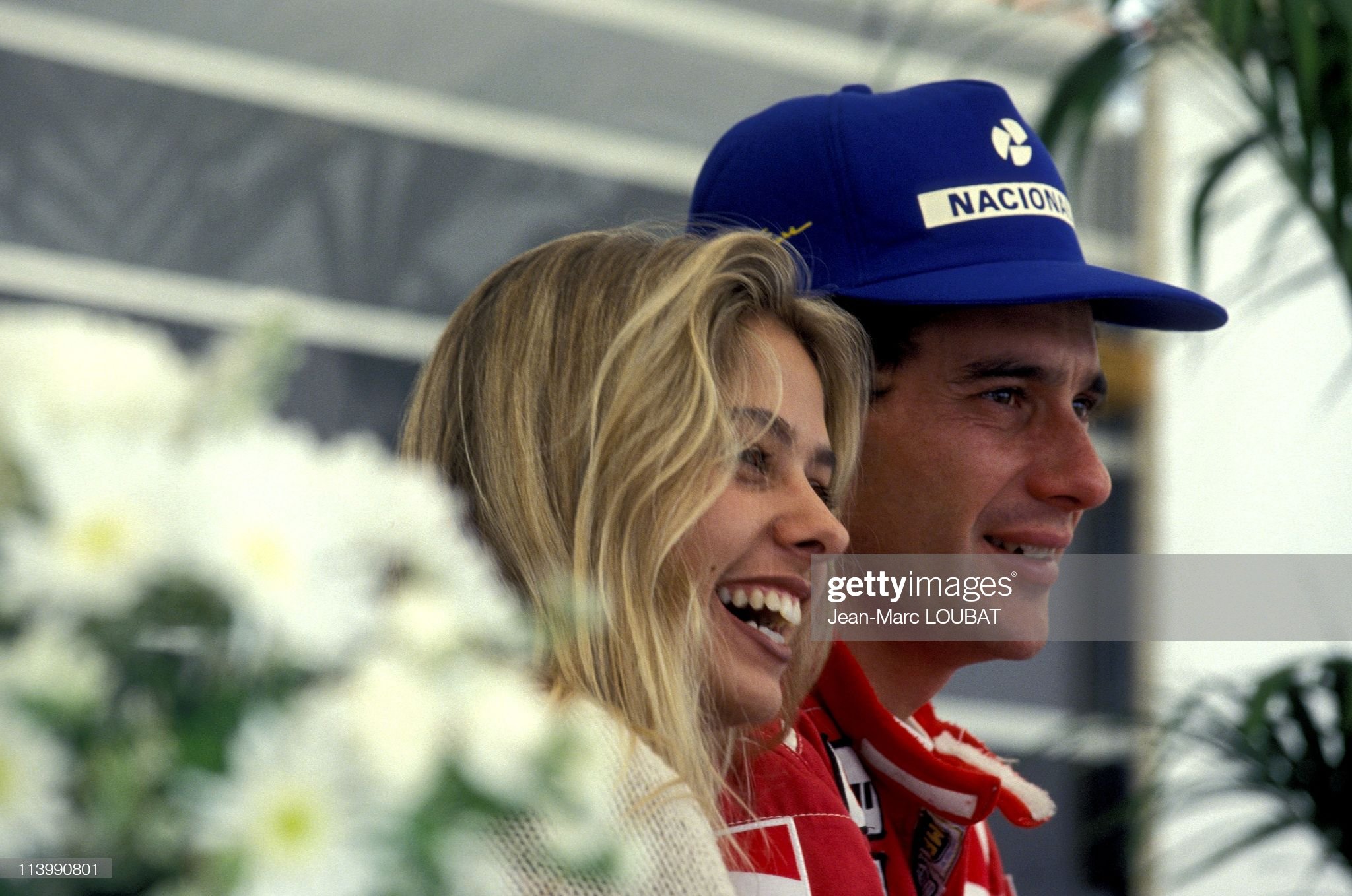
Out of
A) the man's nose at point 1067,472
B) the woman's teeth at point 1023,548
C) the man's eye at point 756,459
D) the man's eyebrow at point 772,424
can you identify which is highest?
the man's nose at point 1067,472

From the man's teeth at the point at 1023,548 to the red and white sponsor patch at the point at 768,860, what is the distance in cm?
53

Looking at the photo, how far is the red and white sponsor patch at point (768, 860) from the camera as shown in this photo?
1.04 metres

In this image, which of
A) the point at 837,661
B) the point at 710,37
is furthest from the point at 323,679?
the point at 710,37

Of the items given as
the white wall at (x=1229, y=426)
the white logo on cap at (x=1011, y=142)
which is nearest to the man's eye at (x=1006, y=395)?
the white logo on cap at (x=1011, y=142)

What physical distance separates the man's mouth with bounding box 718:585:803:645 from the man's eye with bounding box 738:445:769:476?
3.6 inches

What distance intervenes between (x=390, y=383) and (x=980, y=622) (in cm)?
218

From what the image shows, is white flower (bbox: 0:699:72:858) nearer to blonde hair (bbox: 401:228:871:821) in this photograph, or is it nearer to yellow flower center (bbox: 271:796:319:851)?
yellow flower center (bbox: 271:796:319:851)

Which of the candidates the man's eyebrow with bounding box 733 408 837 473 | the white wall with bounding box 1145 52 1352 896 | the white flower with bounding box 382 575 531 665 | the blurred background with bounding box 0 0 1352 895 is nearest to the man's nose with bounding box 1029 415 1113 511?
the man's eyebrow with bounding box 733 408 837 473

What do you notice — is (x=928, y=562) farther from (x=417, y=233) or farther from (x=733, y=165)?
(x=417, y=233)

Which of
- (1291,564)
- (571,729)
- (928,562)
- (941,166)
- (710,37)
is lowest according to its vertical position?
(571,729)

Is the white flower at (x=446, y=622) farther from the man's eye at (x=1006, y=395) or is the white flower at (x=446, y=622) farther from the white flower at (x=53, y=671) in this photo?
the man's eye at (x=1006, y=395)

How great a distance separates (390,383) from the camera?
137 inches

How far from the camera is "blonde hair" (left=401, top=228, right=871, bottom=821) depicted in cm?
106

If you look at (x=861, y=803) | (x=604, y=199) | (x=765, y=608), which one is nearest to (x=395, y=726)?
(x=765, y=608)
